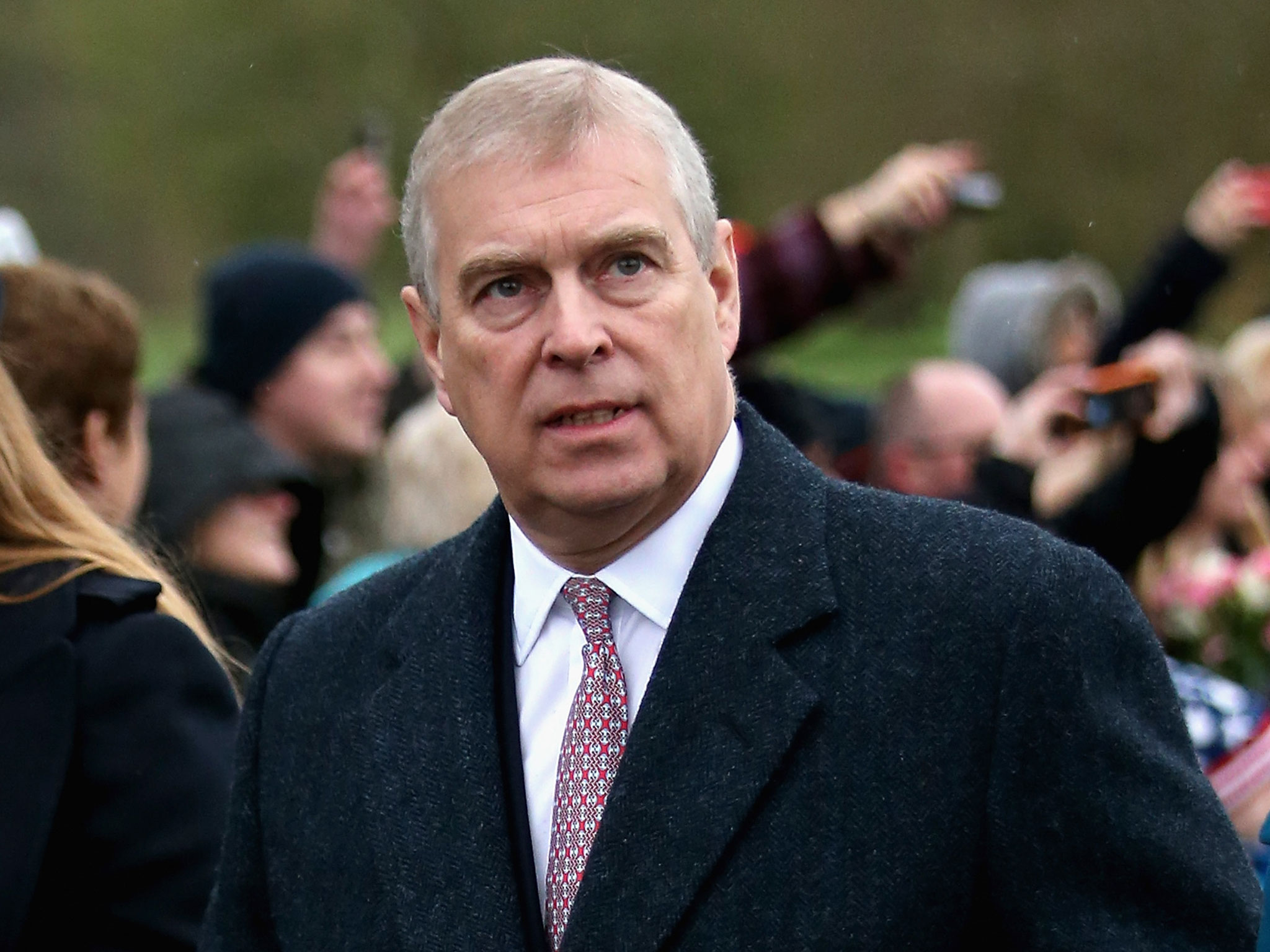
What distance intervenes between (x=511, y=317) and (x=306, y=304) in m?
3.10

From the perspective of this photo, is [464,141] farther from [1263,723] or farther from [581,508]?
[1263,723]

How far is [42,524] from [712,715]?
1.13 m

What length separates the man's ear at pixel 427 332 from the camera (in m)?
2.29

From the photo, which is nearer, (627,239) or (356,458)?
(627,239)

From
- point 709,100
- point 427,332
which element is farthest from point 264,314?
point 709,100

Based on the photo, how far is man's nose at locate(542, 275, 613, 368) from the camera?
6.63ft

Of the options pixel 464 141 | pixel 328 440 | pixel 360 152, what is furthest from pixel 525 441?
pixel 360 152

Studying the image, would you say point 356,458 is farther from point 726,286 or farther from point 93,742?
point 726,286

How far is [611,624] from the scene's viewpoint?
7.02 ft

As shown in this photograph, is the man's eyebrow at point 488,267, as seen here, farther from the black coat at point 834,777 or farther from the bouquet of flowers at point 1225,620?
the bouquet of flowers at point 1225,620

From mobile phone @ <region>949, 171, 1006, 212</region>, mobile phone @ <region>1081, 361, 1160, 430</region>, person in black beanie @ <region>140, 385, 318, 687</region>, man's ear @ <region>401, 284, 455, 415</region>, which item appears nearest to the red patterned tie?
man's ear @ <region>401, 284, 455, 415</region>

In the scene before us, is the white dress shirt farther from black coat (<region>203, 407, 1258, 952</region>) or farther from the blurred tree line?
the blurred tree line

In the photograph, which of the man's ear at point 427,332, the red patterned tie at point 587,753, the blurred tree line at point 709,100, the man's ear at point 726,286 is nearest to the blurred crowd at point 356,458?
the man's ear at point 427,332

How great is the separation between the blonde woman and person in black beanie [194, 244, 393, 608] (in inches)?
93.8
